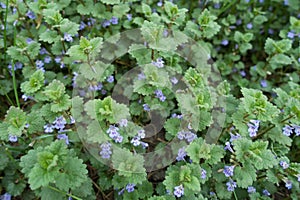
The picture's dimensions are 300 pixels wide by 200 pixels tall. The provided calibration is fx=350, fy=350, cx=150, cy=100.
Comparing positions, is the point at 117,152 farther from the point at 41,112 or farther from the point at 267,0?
the point at 267,0

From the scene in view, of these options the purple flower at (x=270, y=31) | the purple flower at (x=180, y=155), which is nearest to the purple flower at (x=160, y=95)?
the purple flower at (x=180, y=155)

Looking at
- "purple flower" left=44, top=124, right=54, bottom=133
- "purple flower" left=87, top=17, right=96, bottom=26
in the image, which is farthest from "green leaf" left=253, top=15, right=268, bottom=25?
"purple flower" left=44, top=124, right=54, bottom=133

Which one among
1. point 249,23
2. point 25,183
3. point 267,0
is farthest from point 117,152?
point 267,0

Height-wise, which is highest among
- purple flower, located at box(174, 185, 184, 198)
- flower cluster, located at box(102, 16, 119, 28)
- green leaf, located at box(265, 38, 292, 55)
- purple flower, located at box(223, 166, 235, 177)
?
flower cluster, located at box(102, 16, 119, 28)

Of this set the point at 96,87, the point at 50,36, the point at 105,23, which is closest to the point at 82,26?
the point at 105,23

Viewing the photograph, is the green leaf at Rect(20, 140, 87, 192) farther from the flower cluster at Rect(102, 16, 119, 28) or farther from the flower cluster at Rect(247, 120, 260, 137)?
the flower cluster at Rect(102, 16, 119, 28)

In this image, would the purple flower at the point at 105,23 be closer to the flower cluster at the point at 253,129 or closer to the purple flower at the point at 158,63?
the purple flower at the point at 158,63

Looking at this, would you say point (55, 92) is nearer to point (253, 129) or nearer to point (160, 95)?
point (160, 95)
